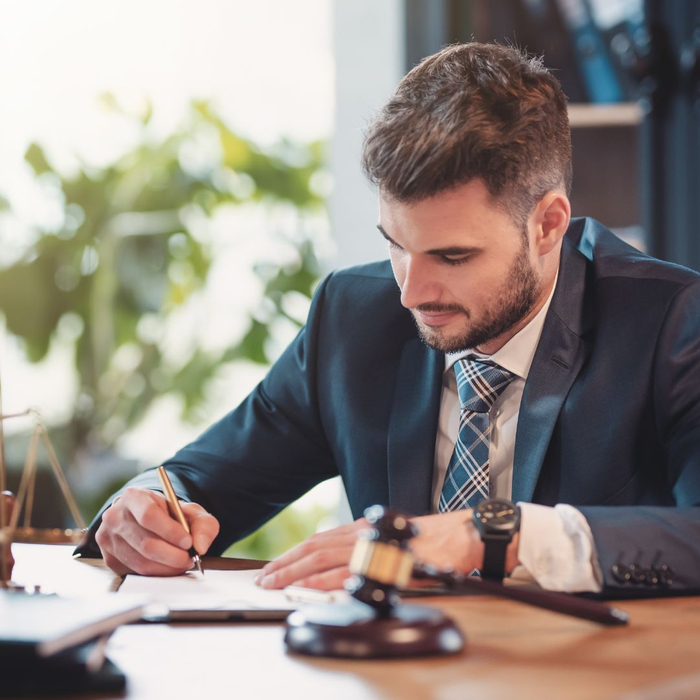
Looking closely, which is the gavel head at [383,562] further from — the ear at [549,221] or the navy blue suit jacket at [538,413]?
the ear at [549,221]

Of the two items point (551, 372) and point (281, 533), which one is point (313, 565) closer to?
point (551, 372)

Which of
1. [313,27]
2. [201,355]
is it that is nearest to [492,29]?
[313,27]

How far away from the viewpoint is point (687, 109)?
2.81 metres

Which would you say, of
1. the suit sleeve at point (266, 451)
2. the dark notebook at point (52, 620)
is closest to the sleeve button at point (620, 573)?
the dark notebook at point (52, 620)

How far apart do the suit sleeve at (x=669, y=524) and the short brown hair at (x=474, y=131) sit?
1.21 feet

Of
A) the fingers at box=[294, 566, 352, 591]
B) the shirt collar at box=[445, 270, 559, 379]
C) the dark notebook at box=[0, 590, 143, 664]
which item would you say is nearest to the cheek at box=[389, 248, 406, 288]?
the shirt collar at box=[445, 270, 559, 379]

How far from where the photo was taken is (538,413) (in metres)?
1.61

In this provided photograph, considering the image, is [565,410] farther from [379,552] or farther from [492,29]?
[492,29]

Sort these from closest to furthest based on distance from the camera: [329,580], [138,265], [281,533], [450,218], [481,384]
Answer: [329,580] < [450,218] < [481,384] < [138,265] < [281,533]

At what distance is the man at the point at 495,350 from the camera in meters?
1.58

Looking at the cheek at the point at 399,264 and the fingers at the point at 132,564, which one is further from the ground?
the cheek at the point at 399,264

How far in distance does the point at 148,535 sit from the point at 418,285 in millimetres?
566

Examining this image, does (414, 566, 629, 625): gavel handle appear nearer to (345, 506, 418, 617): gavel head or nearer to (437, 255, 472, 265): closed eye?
(345, 506, 418, 617): gavel head

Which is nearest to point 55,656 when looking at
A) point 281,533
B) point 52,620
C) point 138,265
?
point 52,620
